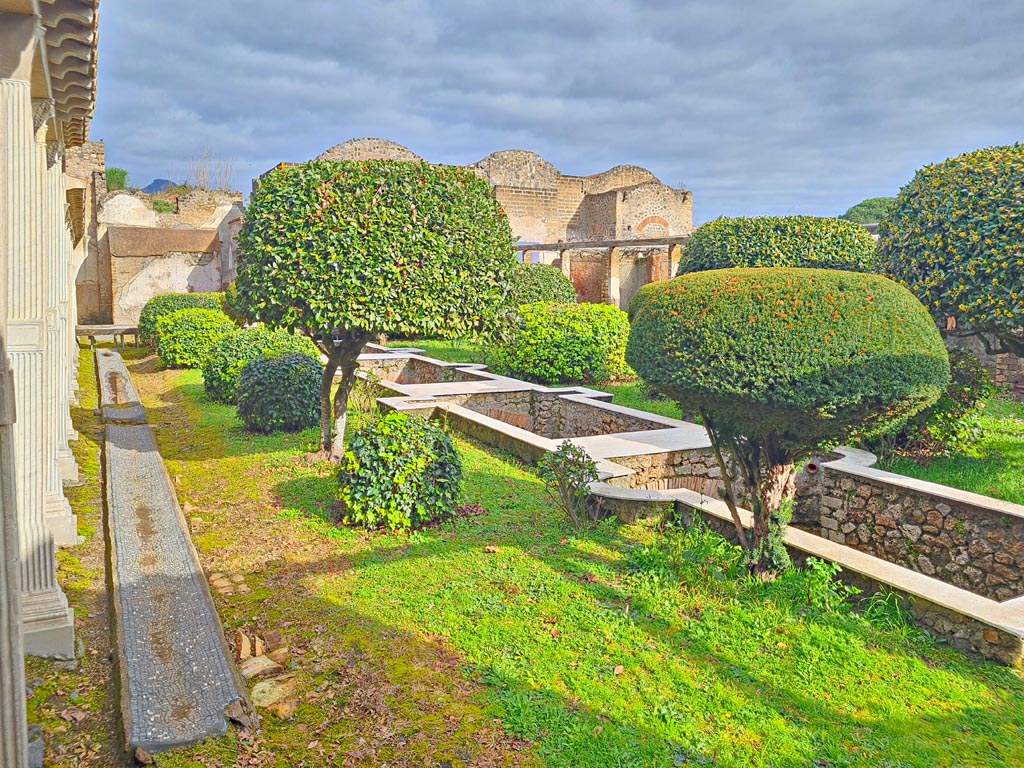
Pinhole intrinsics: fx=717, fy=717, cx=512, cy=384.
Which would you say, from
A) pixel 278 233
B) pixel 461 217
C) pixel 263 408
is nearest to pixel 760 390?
pixel 461 217

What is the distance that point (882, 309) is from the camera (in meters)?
3.89

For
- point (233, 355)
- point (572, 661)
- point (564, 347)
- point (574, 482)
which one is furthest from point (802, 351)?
point (233, 355)

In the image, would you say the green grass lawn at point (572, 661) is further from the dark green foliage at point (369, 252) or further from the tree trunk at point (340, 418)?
the dark green foliage at point (369, 252)

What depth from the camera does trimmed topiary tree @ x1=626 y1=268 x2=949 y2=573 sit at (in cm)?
381

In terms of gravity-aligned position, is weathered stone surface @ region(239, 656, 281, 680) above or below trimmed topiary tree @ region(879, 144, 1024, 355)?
below

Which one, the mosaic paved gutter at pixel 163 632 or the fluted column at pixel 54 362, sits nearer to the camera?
the mosaic paved gutter at pixel 163 632

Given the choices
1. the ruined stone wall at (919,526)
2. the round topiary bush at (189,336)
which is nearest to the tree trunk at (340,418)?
the ruined stone wall at (919,526)

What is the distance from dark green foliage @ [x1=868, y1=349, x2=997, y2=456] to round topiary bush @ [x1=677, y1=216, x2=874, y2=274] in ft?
6.09

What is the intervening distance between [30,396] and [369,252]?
277 centimetres

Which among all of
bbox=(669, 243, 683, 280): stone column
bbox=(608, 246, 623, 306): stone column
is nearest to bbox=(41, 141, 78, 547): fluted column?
bbox=(669, 243, 683, 280): stone column

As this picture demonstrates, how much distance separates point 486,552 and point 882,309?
9.41ft

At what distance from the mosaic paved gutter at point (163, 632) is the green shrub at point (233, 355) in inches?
159

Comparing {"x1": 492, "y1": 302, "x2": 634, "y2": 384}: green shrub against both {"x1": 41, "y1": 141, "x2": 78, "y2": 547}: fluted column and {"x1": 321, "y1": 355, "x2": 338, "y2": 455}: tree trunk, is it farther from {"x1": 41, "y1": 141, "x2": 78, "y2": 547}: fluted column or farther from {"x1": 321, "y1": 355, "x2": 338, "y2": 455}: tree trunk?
{"x1": 41, "y1": 141, "x2": 78, "y2": 547}: fluted column

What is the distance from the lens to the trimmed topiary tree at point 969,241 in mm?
5609
